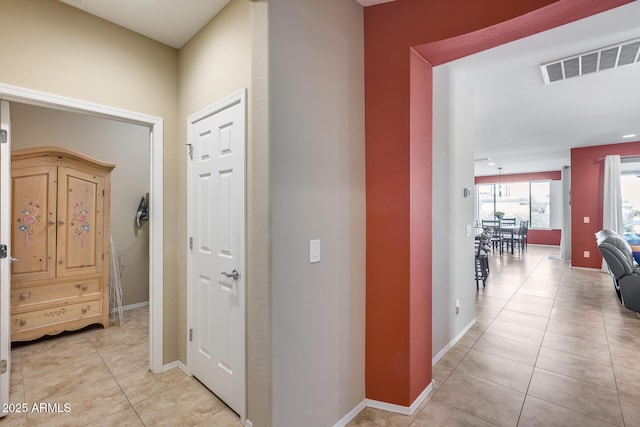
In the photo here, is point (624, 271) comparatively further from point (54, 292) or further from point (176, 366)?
point (54, 292)

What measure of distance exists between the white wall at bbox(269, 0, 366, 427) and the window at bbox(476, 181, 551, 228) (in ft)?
39.1

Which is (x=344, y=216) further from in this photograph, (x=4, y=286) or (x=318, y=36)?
(x=4, y=286)

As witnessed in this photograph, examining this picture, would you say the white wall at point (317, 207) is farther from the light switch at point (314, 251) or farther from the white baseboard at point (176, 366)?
the white baseboard at point (176, 366)

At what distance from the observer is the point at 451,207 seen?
9.57 ft

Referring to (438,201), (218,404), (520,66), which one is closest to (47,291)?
(218,404)

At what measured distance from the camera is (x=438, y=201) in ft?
8.63

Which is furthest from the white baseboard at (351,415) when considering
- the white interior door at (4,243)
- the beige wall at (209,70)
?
the white interior door at (4,243)

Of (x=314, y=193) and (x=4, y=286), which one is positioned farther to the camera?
(x=4, y=286)

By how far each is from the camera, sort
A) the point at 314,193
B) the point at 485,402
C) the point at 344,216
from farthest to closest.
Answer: the point at 485,402
the point at 344,216
the point at 314,193

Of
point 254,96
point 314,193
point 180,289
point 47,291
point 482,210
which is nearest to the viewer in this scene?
point 254,96

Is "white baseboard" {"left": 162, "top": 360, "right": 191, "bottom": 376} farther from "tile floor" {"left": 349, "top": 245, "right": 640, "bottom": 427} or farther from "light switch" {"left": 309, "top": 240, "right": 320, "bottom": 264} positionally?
"light switch" {"left": 309, "top": 240, "right": 320, "bottom": 264}

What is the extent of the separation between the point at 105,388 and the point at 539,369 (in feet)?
12.0

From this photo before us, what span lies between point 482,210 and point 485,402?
11.7m

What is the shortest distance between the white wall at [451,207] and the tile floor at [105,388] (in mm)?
2034
